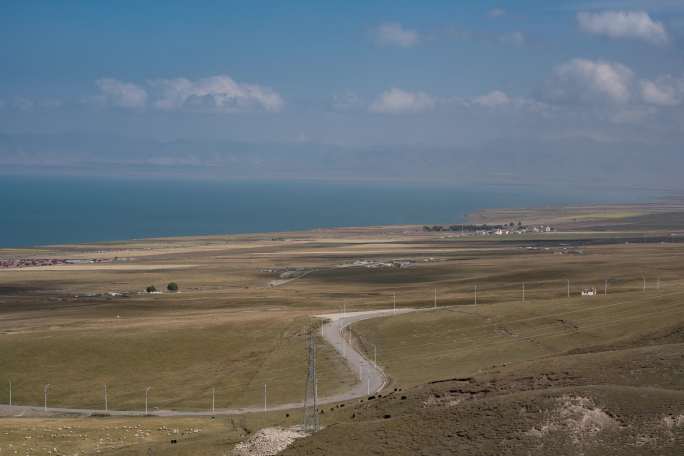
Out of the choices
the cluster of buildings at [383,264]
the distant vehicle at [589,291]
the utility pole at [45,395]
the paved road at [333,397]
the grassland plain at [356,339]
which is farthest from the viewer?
the cluster of buildings at [383,264]

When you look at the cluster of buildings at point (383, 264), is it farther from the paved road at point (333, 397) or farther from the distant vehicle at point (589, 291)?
the paved road at point (333, 397)

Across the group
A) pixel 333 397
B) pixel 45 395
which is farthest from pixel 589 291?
pixel 45 395

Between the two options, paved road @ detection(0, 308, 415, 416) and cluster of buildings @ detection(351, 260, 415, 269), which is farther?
cluster of buildings @ detection(351, 260, 415, 269)

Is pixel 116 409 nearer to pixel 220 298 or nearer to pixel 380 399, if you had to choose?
pixel 380 399

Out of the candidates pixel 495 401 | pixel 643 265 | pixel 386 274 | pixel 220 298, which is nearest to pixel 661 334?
pixel 495 401

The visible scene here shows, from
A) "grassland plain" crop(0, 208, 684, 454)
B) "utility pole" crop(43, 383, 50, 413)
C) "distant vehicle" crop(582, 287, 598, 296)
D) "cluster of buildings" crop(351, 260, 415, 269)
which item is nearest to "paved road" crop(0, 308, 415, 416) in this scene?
"utility pole" crop(43, 383, 50, 413)

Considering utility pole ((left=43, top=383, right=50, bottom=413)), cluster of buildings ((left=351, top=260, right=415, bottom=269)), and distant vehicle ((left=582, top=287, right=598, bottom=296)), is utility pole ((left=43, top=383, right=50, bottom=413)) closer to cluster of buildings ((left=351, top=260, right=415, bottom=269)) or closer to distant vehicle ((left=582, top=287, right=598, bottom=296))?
distant vehicle ((left=582, top=287, right=598, bottom=296))

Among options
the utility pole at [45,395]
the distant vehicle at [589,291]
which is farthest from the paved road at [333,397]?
the distant vehicle at [589,291]

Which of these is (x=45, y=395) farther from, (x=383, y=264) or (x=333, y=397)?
(x=383, y=264)

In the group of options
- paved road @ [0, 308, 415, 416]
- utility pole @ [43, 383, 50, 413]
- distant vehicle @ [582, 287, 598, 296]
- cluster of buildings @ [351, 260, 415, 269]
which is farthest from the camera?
cluster of buildings @ [351, 260, 415, 269]
